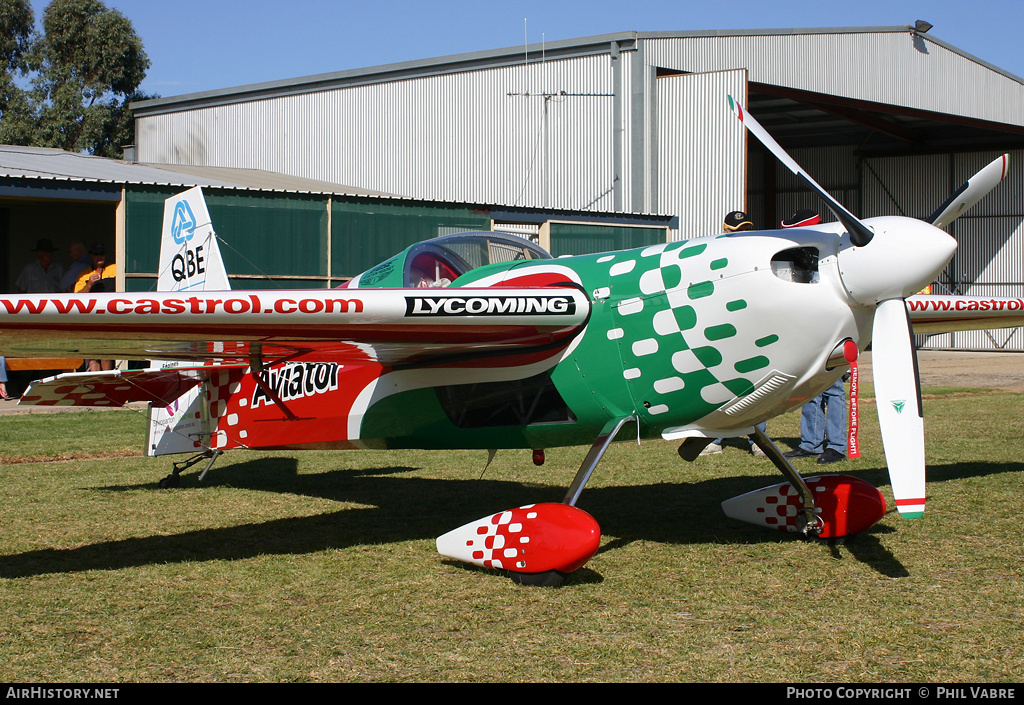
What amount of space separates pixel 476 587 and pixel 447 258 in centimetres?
253

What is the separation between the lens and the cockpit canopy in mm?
6754

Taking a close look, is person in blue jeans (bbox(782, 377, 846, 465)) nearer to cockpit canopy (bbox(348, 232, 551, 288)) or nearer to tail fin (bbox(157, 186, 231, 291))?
cockpit canopy (bbox(348, 232, 551, 288))

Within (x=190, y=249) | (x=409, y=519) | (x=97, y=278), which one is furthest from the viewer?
(x=97, y=278)

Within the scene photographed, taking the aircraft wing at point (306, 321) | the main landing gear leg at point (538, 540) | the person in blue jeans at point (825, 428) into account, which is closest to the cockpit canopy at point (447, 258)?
the aircraft wing at point (306, 321)

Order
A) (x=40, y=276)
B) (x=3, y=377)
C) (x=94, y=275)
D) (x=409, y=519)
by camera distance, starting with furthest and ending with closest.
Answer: (x=40, y=276), (x=3, y=377), (x=94, y=275), (x=409, y=519)

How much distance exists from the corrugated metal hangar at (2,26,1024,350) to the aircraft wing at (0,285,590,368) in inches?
565

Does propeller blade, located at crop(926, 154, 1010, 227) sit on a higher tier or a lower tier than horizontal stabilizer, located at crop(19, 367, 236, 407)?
higher

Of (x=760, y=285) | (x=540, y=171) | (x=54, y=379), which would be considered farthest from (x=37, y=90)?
(x=760, y=285)

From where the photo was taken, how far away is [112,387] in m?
7.59

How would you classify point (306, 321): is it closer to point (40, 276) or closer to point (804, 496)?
point (804, 496)

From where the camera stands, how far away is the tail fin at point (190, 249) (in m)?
8.12

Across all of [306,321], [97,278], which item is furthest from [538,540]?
[97,278]

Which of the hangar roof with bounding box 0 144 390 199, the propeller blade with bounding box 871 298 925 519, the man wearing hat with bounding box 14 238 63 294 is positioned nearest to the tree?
the hangar roof with bounding box 0 144 390 199
